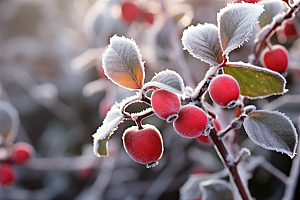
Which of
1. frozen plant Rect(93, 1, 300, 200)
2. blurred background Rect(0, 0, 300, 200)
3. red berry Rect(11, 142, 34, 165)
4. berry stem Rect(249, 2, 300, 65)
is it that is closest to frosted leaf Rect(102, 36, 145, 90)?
frozen plant Rect(93, 1, 300, 200)

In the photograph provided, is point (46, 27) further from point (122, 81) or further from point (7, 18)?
point (122, 81)

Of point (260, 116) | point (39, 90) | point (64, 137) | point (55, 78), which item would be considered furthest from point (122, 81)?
point (55, 78)

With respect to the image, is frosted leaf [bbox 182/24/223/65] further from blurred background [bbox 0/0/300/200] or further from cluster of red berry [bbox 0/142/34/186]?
cluster of red berry [bbox 0/142/34/186]

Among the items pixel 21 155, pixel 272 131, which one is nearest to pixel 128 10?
pixel 21 155

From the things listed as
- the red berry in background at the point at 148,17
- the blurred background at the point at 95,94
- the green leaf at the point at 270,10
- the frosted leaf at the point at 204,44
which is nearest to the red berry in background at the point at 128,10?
the blurred background at the point at 95,94

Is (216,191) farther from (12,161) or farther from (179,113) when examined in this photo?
(12,161)
